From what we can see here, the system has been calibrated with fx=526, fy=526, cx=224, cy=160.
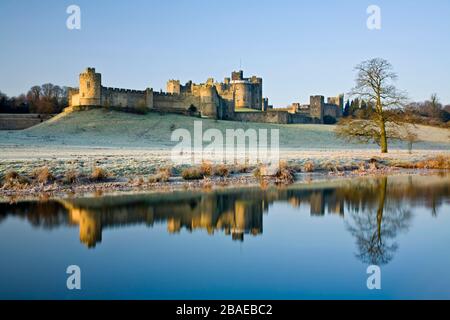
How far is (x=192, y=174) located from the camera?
2078 cm

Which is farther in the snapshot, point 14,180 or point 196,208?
point 14,180

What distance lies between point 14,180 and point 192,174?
6582 millimetres

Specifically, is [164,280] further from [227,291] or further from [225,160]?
[225,160]

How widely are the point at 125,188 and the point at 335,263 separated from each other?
35.5 feet

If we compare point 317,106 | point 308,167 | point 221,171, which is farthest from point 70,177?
point 317,106

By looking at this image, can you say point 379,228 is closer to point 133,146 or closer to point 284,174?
point 284,174

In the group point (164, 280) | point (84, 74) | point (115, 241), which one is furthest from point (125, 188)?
point (84, 74)

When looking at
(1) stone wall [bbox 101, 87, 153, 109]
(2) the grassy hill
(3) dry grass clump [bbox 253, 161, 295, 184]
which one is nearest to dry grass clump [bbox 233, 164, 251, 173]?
(3) dry grass clump [bbox 253, 161, 295, 184]

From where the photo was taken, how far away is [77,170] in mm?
19578

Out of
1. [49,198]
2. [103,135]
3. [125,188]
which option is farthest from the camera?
[103,135]

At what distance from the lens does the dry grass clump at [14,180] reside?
17.3 meters

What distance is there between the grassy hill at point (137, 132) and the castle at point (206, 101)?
8.85ft

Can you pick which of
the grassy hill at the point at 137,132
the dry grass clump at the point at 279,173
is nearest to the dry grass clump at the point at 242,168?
the dry grass clump at the point at 279,173
